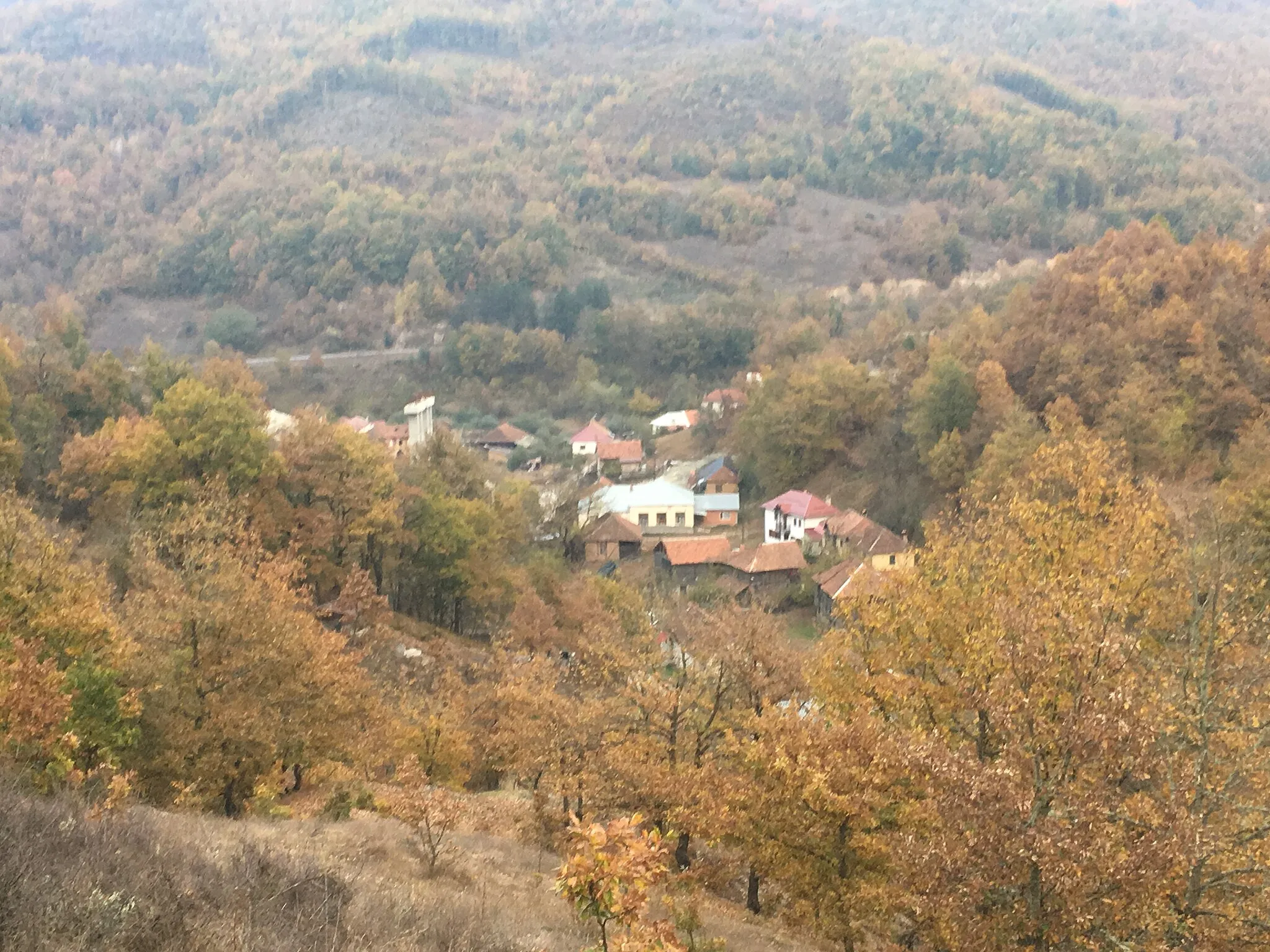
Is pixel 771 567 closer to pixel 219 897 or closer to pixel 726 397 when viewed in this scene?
pixel 726 397

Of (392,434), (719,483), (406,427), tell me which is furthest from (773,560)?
(406,427)

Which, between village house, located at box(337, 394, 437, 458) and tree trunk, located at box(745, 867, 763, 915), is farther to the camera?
village house, located at box(337, 394, 437, 458)

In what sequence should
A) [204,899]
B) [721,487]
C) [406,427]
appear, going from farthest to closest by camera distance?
[406,427] → [721,487] → [204,899]

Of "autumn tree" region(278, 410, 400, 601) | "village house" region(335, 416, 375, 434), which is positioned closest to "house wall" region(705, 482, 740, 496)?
"village house" region(335, 416, 375, 434)

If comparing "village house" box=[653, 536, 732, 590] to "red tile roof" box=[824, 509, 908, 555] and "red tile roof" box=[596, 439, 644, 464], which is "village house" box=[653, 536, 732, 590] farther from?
"red tile roof" box=[596, 439, 644, 464]

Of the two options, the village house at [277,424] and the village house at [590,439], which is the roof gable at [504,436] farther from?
the village house at [277,424]
